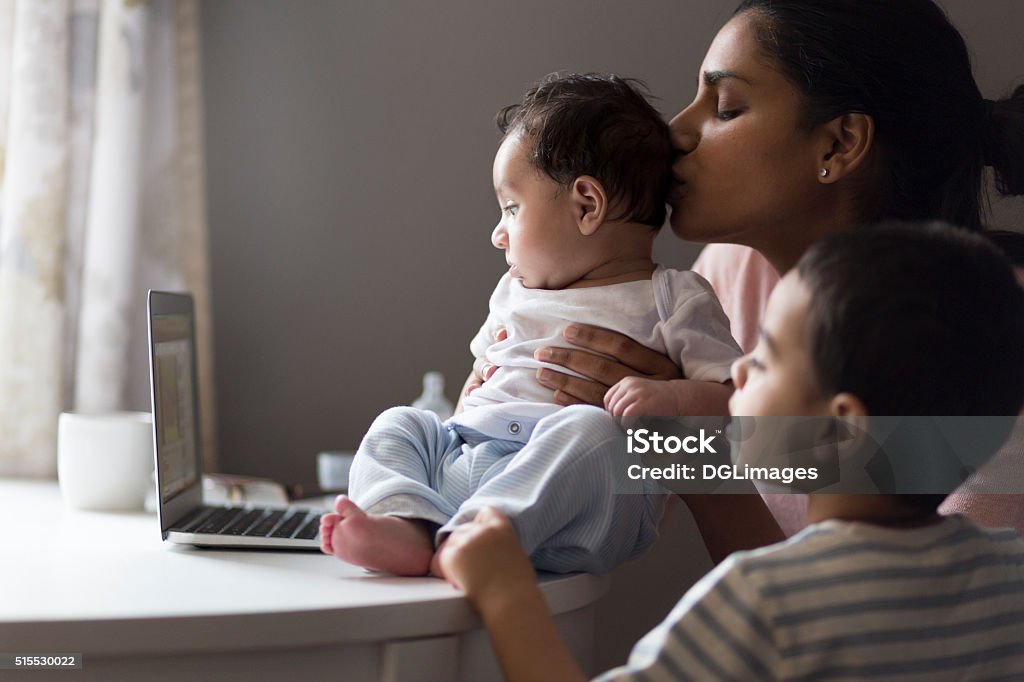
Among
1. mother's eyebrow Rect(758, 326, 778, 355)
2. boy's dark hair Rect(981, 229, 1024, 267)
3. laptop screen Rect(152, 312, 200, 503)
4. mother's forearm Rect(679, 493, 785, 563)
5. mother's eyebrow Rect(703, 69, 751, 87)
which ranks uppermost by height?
mother's eyebrow Rect(703, 69, 751, 87)

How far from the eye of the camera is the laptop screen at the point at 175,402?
115 centimetres

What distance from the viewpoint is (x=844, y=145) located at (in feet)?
3.84

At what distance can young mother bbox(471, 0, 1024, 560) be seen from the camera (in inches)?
45.4

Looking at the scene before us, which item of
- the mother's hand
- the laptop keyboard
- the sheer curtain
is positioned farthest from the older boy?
the sheer curtain

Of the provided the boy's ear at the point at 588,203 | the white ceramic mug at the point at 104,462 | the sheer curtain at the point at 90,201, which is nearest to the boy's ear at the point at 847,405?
the boy's ear at the point at 588,203

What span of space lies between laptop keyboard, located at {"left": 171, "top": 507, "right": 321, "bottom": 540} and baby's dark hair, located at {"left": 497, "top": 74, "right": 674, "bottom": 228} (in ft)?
1.64

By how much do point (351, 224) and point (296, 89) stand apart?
288 mm

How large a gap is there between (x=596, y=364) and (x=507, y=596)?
0.34 metres

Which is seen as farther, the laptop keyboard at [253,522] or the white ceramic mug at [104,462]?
the white ceramic mug at [104,462]

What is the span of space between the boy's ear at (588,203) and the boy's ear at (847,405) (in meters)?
0.48

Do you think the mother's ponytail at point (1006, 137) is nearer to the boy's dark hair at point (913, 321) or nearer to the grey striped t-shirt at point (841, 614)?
the boy's dark hair at point (913, 321)

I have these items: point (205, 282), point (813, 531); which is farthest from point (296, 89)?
point (813, 531)

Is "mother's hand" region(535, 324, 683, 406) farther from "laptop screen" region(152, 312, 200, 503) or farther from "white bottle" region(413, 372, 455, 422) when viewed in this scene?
"white bottle" region(413, 372, 455, 422)

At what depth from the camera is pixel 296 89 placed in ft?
6.44
